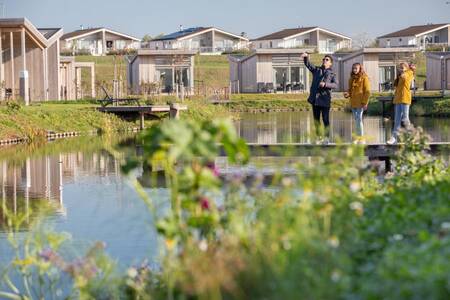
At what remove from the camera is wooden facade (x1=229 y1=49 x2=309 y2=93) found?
184 feet

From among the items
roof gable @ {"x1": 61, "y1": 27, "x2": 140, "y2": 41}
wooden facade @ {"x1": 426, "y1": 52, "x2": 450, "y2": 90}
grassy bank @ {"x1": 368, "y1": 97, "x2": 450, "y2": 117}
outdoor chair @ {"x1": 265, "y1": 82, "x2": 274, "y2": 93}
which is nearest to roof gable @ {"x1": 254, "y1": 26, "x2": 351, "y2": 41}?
roof gable @ {"x1": 61, "y1": 27, "x2": 140, "y2": 41}

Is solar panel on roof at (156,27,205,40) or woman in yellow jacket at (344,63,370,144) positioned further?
solar panel on roof at (156,27,205,40)

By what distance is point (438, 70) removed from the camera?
5541 cm

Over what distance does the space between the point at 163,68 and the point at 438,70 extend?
14778 millimetres

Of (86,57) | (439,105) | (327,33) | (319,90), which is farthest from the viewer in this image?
(327,33)

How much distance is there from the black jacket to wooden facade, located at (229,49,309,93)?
129 ft

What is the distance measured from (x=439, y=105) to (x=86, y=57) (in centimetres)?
4468

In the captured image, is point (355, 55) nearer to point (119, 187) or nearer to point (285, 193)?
point (119, 187)

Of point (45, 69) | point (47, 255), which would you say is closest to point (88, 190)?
point (47, 255)

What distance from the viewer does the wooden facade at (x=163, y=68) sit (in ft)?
172

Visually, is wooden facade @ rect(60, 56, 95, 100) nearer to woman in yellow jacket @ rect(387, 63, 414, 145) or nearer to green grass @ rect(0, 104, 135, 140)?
green grass @ rect(0, 104, 135, 140)

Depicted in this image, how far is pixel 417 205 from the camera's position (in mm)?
7023

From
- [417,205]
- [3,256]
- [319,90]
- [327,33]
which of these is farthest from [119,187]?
[327,33]

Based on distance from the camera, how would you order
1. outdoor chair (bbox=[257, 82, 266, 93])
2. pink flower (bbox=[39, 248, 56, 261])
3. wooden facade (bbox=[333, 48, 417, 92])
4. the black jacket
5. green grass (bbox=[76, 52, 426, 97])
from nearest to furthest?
pink flower (bbox=[39, 248, 56, 261]) → the black jacket → wooden facade (bbox=[333, 48, 417, 92]) → outdoor chair (bbox=[257, 82, 266, 93]) → green grass (bbox=[76, 52, 426, 97])
